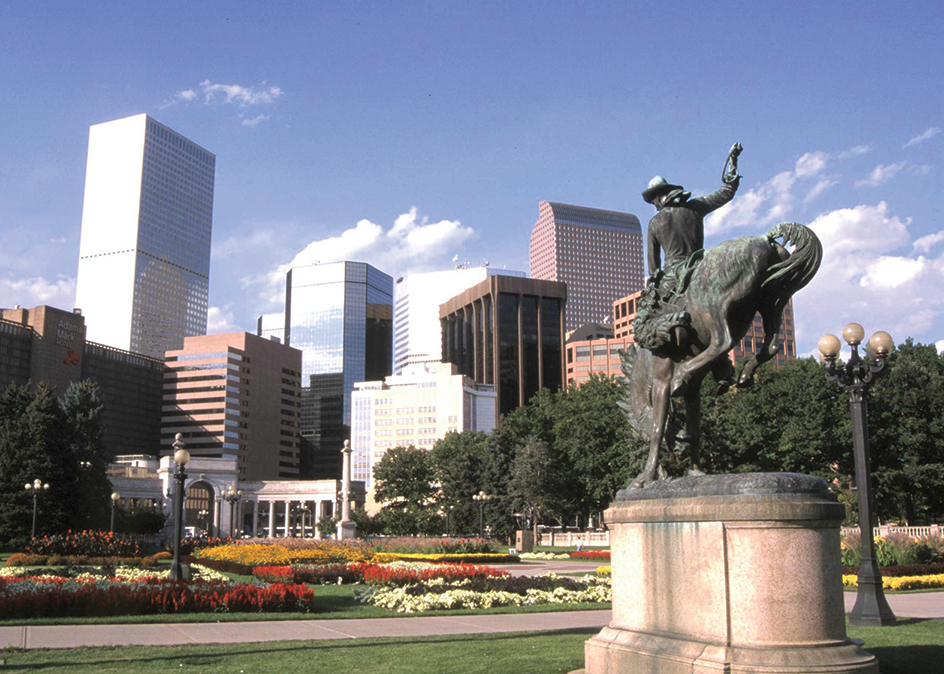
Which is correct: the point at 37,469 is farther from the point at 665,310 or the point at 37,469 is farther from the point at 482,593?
the point at 665,310

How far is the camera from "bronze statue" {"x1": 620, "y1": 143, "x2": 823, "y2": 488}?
8.80 meters

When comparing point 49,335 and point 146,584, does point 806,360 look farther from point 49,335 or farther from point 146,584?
point 49,335

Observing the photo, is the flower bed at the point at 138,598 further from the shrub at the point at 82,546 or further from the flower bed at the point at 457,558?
the shrub at the point at 82,546

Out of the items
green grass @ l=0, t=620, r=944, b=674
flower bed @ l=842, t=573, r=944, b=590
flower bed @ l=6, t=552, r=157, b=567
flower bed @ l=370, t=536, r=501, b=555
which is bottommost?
flower bed @ l=370, t=536, r=501, b=555

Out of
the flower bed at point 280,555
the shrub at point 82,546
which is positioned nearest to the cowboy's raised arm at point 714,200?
the flower bed at point 280,555

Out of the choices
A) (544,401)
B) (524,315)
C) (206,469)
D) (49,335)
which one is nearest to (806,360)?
(544,401)

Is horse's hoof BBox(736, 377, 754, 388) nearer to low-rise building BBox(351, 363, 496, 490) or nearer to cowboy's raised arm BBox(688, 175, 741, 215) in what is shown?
cowboy's raised arm BBox(688, 175, 741, 215)

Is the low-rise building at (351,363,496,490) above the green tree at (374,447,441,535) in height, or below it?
above

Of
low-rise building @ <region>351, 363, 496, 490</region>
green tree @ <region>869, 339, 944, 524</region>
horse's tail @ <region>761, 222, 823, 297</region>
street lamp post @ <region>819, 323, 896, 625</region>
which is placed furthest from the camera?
low-rise building @ <region>351, 363, 496, 490</region>

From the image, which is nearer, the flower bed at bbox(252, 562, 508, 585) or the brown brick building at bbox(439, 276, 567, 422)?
the flower bed at bbox(252, 562, 508, 585)

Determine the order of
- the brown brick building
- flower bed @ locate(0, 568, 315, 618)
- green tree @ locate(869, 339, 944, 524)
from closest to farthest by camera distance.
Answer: flower bed @ locate(0, 568, 315, 618), green tree @ locate(869, 339, 944, 524), the brown brick building

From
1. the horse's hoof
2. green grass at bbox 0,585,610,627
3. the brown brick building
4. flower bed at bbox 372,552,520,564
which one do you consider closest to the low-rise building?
the brown brick building

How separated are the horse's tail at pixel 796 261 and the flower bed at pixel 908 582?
17255 mm

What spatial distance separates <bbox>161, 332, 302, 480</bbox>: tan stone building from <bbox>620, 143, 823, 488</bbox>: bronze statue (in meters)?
164
